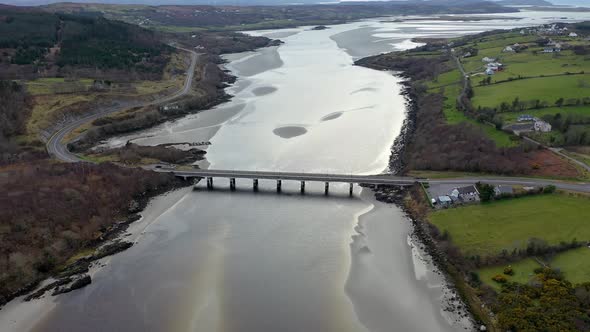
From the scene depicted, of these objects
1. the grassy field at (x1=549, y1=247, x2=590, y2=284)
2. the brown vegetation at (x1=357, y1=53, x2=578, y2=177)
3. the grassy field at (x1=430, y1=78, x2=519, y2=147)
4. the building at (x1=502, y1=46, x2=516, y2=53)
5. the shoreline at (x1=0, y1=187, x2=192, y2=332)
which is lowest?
the shoreline at (x1=0, y1=187, x2=192, y2=332)

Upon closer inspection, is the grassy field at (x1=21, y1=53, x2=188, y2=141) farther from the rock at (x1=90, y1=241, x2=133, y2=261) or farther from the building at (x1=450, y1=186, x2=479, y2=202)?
the building at (x1=450, y1=186, x2=479, y2=202)

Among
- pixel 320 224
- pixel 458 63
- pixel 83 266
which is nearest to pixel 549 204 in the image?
pixel 320 224

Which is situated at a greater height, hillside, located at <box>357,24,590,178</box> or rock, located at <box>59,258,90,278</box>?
hillside, located at <box>357,24,590,178</box>

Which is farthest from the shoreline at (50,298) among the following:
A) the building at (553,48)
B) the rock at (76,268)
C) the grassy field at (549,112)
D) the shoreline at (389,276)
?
the building at (553,48)

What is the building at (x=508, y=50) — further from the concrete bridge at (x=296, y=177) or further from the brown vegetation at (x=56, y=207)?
the brown vegetation at (x=56, y=207)

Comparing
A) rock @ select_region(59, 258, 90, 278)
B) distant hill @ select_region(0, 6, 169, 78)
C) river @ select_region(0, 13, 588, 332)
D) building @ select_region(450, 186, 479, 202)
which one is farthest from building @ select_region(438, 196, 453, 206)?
distant hill @ select_region(0, 6, 169, 78)

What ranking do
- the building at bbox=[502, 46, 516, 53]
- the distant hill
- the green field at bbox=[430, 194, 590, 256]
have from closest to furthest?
the green field at bbox=[430, 194, 590, 256] → the distant hill → the building at bbox=[502, 46, 516, 53]
